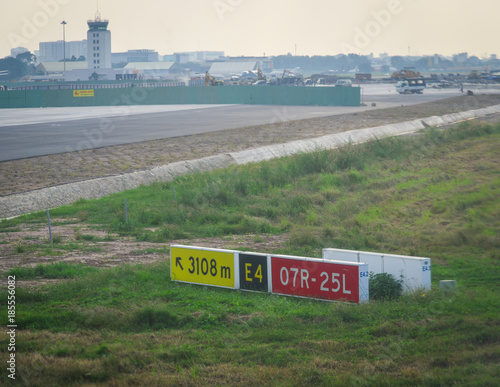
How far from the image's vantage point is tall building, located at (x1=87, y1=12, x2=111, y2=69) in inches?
5950

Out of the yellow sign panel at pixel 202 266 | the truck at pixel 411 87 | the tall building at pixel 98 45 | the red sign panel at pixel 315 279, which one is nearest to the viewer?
the red sign panel at pixel 315 279

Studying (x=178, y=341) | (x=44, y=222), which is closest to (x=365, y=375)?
(x=178, y=341)

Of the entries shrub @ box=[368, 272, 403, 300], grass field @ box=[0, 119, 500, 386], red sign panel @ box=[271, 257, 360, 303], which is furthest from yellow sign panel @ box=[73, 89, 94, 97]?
shrub @ box=[368, 272, 403, 300]

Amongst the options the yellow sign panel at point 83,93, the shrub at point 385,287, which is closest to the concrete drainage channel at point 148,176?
the shrub at point 385,287

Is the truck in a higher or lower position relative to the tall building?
lower

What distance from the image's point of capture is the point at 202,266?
32.7 ft

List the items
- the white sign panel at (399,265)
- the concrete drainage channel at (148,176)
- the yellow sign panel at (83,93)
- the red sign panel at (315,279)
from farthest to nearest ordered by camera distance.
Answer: the yellow sign panel at (83,93) → the concrete drainage channel at (148,176) → the white sign panel at (399,265) → the red sign panel at (315,279)

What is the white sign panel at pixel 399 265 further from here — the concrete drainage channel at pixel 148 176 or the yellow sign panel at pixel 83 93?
the yellow sign panel at pixel 83 93

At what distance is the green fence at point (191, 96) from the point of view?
64.0 m

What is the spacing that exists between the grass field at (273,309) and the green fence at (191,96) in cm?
4706

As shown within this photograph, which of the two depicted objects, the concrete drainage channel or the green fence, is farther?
the green fence

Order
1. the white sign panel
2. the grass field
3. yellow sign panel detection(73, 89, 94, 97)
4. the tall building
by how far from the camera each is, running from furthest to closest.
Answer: the tall building, yellow sign panel detection(73, 89, 94, 97), the white sign panel, the grass field

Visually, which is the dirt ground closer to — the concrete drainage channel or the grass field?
the grass field

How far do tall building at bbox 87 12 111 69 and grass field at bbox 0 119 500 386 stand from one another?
143 metres
